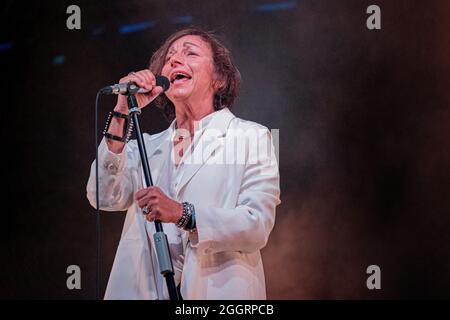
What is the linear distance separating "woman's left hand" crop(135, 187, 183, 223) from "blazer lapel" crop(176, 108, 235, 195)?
287 mm

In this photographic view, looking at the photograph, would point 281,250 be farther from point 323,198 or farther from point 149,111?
point 149,111

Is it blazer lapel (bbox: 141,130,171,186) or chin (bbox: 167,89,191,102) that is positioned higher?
chin (bbox: 167,89,191,102)

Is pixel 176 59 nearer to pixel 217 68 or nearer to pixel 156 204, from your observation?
pixel 217 68

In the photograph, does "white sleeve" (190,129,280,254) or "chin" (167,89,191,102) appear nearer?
"white sleeve" (190,129,280,254)

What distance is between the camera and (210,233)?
115 inches

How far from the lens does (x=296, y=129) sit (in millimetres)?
3479

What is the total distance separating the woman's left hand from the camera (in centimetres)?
279

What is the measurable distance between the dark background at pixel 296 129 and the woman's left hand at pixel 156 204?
705 millimetres

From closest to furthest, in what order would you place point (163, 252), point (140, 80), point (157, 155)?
point (163, 252)
point (140, 80)
point (157, 155)

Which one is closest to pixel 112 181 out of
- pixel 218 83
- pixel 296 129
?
pixel 218 83

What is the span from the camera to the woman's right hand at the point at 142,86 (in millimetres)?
2902

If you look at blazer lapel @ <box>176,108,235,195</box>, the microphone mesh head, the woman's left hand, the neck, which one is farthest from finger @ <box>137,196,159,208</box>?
the neck

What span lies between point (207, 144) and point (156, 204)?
50 centimetres

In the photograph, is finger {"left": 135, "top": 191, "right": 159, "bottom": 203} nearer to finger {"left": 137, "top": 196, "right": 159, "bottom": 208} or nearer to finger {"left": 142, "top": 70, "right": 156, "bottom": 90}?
finger {"left": 137, "top": 196, "right": 159, "bottom": 208}
